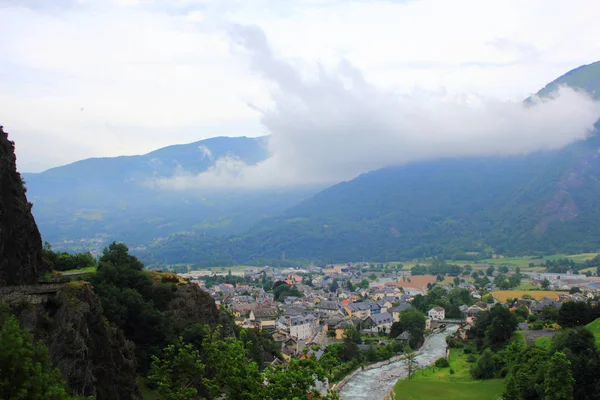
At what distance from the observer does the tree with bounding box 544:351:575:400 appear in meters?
29.1

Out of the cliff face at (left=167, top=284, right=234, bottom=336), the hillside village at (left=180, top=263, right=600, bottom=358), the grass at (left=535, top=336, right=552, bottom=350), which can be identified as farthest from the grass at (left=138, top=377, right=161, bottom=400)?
the grass at (left=535, top=336, right=552, bottom=350)

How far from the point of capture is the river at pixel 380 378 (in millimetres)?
42875

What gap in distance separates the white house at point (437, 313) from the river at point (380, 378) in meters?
15.2

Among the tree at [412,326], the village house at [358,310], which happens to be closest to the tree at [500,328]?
the tree at [412,326]

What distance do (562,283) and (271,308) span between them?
5146cm

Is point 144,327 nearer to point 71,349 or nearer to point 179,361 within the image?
point 71,349

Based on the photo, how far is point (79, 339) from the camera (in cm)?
2253

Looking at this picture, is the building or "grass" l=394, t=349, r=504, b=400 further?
the building

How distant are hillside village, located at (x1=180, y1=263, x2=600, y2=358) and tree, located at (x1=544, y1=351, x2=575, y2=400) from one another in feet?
62.4

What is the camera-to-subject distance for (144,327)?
108 ft

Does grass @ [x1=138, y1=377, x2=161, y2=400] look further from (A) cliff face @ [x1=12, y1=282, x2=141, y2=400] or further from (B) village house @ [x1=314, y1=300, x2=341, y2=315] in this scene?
(B) village house @ [x1=314, y1=300, x2=341, y2=315]

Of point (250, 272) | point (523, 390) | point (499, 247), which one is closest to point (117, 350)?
point (523, 390)

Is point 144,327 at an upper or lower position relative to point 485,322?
upper

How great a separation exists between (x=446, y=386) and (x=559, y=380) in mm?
12355
